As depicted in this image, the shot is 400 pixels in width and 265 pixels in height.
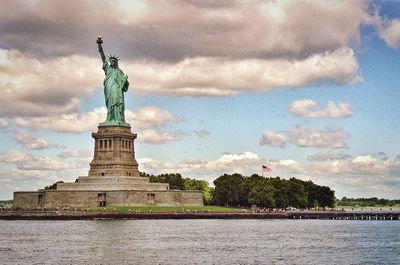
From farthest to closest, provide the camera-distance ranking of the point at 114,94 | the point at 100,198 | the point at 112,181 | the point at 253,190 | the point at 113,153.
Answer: the point at 253,190 → the point at 114,94 → the point at 113,153 → the point at 112,181 → the point at 100,198

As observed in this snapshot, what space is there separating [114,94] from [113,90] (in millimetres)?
694

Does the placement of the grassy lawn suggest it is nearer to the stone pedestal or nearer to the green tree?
the stone pedestal

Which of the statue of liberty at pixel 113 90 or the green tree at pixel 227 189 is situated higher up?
the statue of liberty at pixel 113 90

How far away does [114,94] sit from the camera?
141875mm

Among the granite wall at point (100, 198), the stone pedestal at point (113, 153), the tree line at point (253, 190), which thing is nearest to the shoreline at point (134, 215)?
the granite wall at point (100, 198)

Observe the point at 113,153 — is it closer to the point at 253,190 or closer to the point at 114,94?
the point at 114,94

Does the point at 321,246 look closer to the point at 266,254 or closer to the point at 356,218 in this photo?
the point at 266,254

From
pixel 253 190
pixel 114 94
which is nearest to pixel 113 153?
pixel 114 94

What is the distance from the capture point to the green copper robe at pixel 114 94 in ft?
465

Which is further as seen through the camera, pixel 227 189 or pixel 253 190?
pixel 227 189

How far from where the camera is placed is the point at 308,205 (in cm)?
17888

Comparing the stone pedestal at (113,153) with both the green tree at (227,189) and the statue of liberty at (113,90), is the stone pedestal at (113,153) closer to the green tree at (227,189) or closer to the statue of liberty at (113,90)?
the statue of liberty at (113,90)

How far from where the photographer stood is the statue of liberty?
465 ft

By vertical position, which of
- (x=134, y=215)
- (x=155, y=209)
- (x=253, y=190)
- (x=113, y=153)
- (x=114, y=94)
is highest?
(x=114, y=94)
